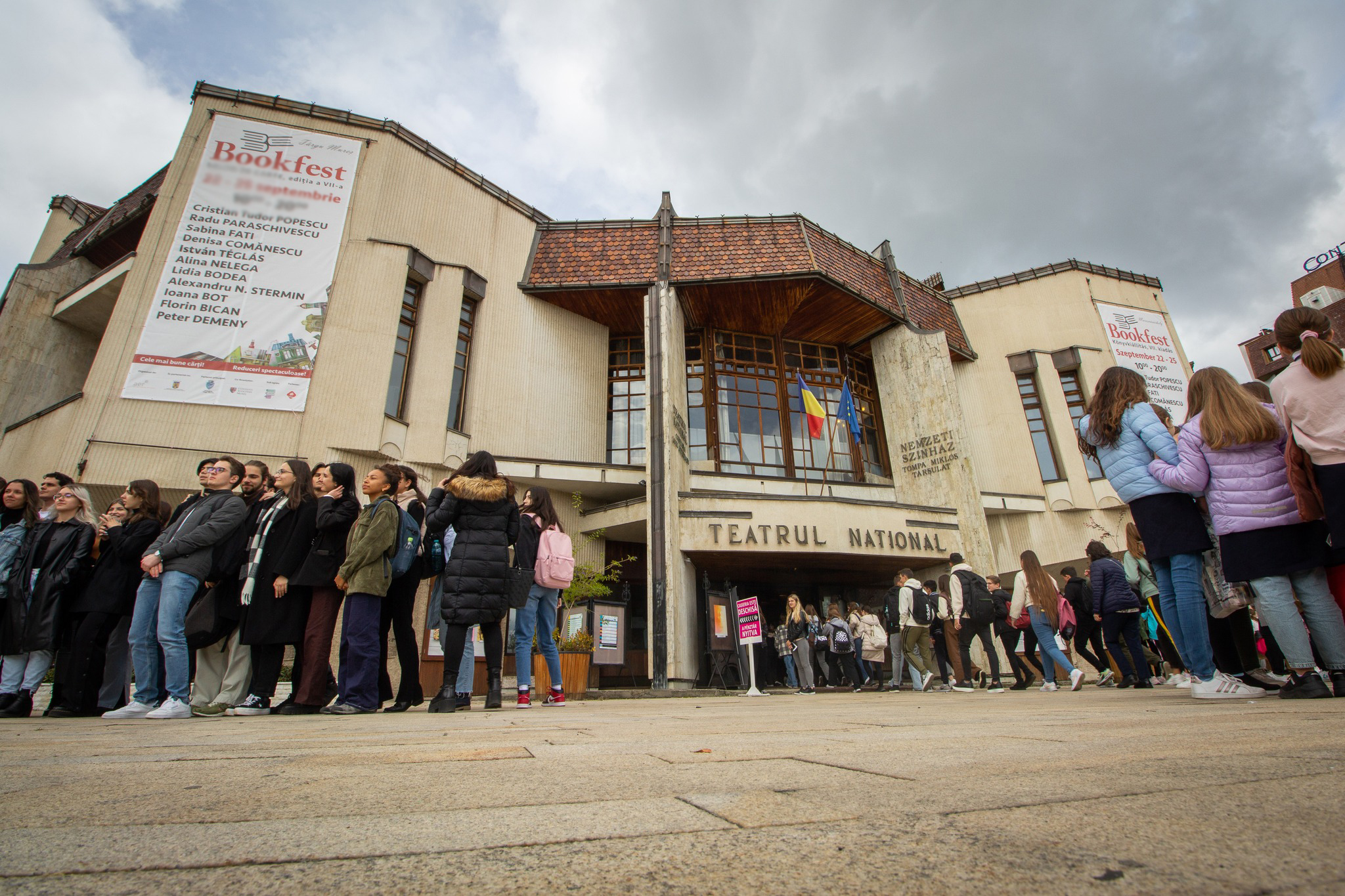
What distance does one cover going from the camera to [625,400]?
54.0 feet

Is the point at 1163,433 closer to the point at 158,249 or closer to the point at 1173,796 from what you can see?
the point at 1173,796

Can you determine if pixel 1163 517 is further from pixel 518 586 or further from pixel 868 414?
pixel 868 414

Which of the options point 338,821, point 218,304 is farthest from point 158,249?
point 338,821

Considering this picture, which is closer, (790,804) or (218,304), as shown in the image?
(790,804)

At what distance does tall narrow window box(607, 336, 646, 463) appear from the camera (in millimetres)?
15898

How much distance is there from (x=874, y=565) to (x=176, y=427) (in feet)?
45.3

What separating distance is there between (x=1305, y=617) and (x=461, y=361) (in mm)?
13828

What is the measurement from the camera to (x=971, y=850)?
2.27ft

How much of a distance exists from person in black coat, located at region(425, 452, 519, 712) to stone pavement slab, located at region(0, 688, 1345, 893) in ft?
9.02

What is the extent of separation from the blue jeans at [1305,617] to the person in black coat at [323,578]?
532 cm

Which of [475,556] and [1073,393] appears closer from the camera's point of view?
[475,556]

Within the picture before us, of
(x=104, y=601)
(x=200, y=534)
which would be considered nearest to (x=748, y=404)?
(x=200, y=534)

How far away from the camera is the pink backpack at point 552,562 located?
18.2ft

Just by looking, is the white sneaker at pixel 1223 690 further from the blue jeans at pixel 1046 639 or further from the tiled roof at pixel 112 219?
the tiled roof at pixel 112 219
